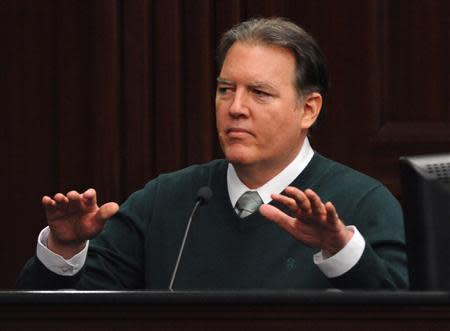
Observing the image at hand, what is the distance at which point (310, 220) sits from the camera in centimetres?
188

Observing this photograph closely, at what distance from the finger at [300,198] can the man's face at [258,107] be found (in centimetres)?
59

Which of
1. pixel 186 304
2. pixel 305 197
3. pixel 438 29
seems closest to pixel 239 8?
pixel 438 29

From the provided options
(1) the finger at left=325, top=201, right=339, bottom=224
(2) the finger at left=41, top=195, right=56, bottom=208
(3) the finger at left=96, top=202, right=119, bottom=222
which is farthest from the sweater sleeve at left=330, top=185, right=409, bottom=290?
(2) the finger at left=41, top=195, right=56, bottom=208

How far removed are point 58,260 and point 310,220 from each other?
0.57 m

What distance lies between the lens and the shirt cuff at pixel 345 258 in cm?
→ 201

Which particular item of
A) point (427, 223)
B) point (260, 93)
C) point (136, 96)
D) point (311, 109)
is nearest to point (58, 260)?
point (260, 93)

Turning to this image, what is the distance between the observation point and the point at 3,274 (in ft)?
10.3

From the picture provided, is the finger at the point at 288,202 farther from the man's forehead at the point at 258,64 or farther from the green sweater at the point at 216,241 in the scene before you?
the man's forehead at the point at 258,64

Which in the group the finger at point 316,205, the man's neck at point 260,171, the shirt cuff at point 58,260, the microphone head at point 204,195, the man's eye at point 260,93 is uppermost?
the man's eye at point 260,93

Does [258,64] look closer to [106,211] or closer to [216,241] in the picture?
[216,241]

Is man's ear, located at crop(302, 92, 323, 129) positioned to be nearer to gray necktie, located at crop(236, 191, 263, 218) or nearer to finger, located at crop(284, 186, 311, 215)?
gray necktie, located at crop(236, 191, 263, 218)

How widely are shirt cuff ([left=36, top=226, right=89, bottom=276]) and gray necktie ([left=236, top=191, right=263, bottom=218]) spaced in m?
0.38

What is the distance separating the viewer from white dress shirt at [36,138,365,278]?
202 cm

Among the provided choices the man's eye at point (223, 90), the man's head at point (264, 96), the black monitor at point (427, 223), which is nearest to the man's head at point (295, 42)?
the man's head at point (264, 96)
